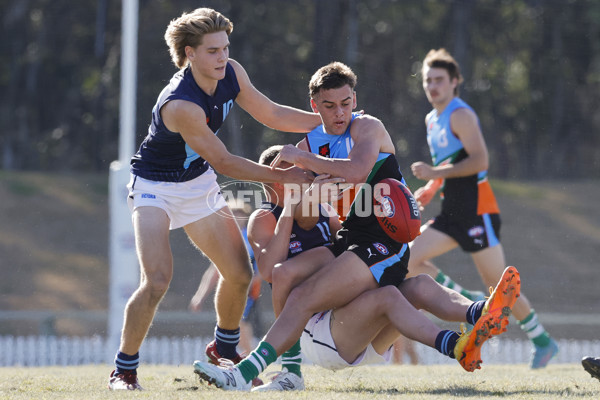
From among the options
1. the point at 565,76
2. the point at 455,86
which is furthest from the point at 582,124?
the point at 455,86

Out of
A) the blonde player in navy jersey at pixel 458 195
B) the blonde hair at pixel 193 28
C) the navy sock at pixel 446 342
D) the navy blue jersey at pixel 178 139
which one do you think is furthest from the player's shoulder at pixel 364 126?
the blonde player in navy jersey at pixel 458 195

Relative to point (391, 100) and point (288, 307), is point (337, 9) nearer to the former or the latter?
point (391, 100)

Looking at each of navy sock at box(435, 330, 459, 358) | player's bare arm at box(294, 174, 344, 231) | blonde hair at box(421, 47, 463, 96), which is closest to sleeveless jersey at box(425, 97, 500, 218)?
blonde hair at box(421, 47, 463, 96)

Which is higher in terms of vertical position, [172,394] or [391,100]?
[391,100]

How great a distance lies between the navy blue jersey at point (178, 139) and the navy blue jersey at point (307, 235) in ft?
1.77

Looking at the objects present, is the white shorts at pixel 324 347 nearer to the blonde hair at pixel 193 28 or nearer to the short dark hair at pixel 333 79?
the short dark hair at pixel 333 79

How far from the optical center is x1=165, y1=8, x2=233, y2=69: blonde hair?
16.4ft

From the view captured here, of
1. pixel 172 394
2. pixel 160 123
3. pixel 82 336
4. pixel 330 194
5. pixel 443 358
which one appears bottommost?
pixel 82 336

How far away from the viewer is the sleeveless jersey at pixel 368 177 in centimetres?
495

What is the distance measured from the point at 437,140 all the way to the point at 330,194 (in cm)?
275

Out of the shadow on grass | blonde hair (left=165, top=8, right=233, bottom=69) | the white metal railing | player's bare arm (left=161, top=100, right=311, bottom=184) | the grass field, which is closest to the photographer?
the grass field

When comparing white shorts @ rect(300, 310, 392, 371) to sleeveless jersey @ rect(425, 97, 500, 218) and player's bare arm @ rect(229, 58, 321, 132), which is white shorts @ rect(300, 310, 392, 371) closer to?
player's bare arm @ rect(229, 58, 321, 132)

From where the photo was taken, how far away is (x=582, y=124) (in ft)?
64.5

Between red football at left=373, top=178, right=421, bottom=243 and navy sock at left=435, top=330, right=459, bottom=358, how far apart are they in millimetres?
627
